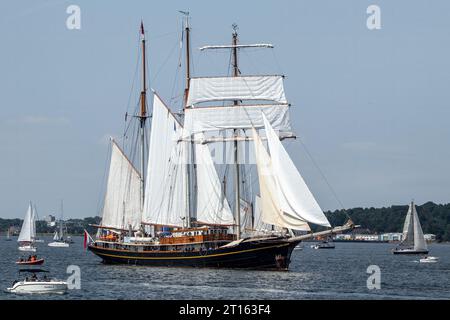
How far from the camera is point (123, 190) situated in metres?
107

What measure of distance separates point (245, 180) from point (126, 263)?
46.5 feet

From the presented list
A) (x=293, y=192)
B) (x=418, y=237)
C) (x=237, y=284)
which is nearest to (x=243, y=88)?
(x=293, y=192)

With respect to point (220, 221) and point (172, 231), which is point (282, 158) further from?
point (172, 231)

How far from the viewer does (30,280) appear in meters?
69.4

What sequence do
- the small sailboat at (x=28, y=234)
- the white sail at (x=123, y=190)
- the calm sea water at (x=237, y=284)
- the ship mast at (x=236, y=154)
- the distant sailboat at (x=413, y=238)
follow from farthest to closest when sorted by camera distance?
the small sailboat at (x=28, y=234)
the distant sailboat at (x=413, y=238)
the white sail at (x=123, y=190)
the ship mast at (x=236, y=154)
the calm sea water at (x=237, y=284)

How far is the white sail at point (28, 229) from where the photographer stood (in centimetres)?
17312

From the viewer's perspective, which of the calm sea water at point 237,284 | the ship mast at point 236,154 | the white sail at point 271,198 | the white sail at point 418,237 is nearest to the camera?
the calm sea water at point 237,284

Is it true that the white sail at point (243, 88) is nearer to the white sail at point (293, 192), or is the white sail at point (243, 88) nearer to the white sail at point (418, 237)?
the white sail at point (293, 192)

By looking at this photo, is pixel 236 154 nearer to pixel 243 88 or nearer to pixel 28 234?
pixel 243 88

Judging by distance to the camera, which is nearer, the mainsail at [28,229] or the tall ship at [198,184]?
the tall ship at [198,184]

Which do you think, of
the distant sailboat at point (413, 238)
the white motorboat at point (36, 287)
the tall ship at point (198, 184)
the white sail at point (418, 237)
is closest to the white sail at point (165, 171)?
the tall ship at point (198, 184)

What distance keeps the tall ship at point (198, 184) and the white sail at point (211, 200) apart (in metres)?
0.09
